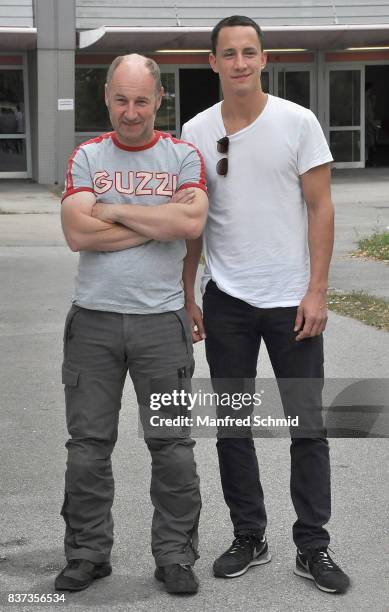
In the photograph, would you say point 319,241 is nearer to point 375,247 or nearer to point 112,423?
point 112,423

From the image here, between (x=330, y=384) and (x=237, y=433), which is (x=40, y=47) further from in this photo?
(x=237, y=433)

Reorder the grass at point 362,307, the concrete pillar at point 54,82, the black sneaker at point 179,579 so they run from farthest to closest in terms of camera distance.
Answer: the concrete pillar at point 54,82, the grass at point 362,307, the black sneaker at point 179,579

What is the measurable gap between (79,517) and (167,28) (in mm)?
21604

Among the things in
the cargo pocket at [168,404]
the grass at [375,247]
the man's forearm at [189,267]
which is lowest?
the grass at [375,247]

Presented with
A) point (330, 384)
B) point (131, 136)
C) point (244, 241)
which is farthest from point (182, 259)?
point (330, 384)

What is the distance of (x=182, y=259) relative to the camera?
4215 mm

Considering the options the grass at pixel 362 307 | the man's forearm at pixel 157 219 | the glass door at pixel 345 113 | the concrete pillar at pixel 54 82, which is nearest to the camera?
the man's forearm at pixel 157 219

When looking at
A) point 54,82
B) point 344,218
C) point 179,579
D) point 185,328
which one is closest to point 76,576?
point 179,579

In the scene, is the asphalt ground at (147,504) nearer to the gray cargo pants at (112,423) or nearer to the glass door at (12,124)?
the gray cargo pants at (112,423)

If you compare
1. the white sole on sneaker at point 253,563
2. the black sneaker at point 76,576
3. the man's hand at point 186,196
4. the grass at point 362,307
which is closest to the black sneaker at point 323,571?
the white sole on sneaker at point 253,563

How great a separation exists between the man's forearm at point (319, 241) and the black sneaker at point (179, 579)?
114cm

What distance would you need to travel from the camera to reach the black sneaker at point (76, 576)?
162 inches

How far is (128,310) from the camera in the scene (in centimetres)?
→ 409

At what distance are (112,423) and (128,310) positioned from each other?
448 mm
